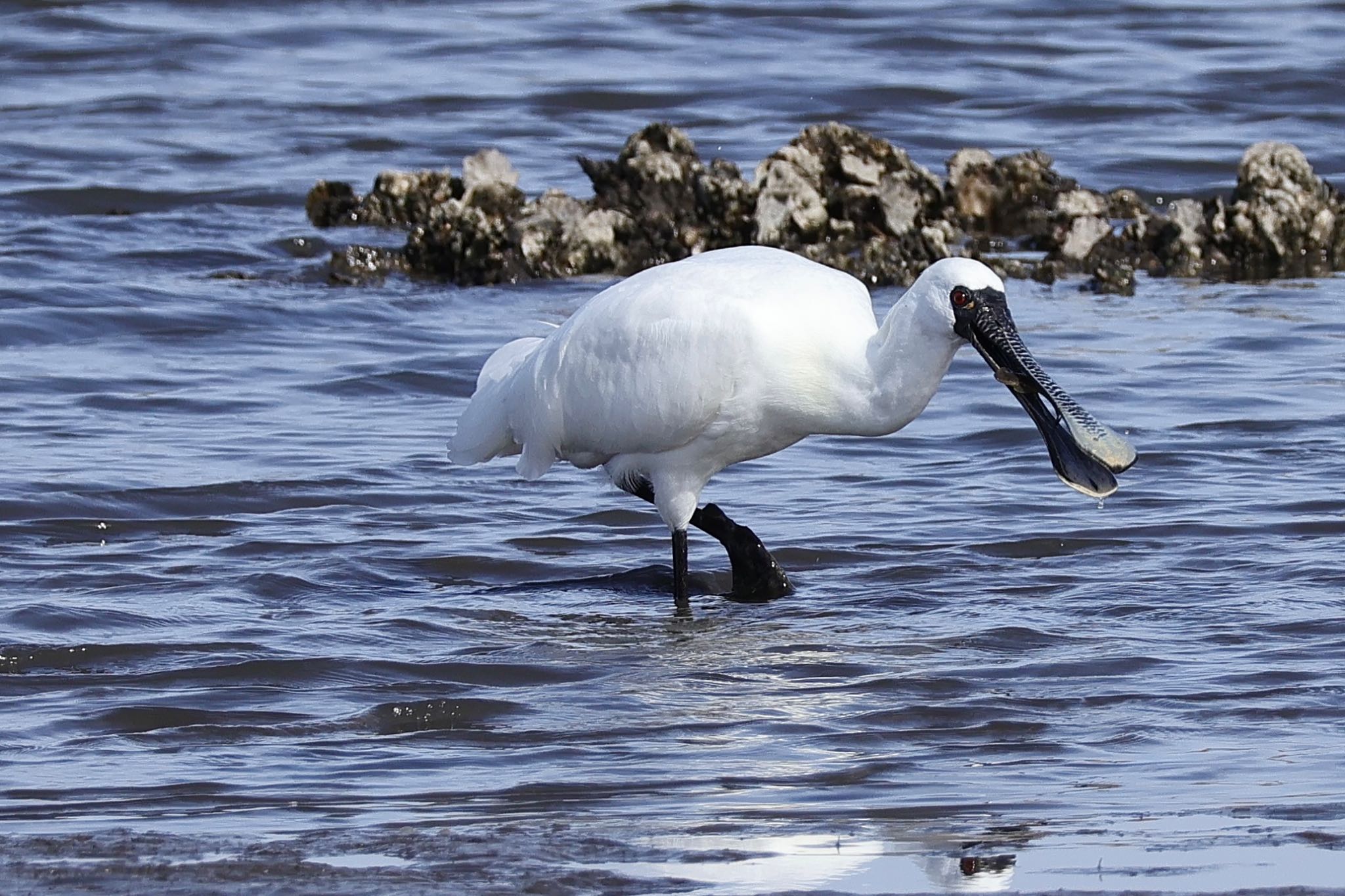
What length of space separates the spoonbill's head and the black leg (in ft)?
4.59

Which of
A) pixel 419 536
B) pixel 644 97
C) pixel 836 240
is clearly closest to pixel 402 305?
pixel 836 240

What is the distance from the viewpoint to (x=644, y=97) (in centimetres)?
1941

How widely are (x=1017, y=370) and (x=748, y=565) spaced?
1.40 metres

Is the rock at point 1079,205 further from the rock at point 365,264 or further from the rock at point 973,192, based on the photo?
the rock at point 365,264

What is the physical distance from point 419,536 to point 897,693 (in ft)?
9.10

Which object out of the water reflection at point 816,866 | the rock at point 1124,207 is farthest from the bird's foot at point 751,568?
the rock at point 1124,207

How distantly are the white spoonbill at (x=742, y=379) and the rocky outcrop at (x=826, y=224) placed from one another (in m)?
4.86

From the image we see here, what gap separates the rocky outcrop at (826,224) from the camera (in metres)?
13.6

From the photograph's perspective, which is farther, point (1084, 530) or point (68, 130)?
point (68, 130)

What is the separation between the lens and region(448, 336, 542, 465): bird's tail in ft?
29.2

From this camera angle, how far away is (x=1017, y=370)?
744cm

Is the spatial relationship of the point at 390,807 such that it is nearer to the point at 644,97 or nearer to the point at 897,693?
the point at 897,693

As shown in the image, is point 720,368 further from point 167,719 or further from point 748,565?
point 167,719

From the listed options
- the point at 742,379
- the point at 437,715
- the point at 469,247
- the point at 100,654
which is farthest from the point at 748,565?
the point at 469,247
